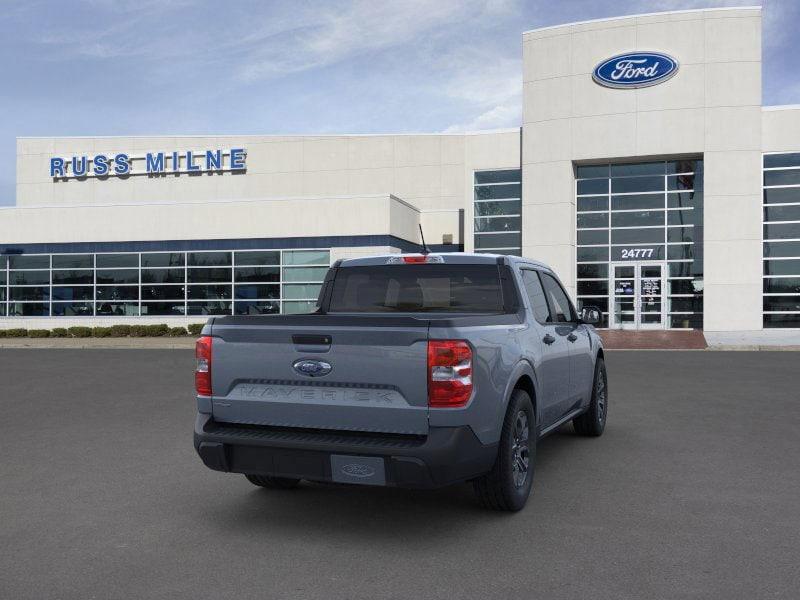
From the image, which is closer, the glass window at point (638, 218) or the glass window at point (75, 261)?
the glass window at point (638, 218)

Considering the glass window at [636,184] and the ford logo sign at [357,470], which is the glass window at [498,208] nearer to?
the glass window at [636,184]

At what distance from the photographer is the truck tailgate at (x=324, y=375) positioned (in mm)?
4656

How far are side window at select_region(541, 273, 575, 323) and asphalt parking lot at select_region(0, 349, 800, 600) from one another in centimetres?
133

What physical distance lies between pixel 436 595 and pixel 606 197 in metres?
29.5

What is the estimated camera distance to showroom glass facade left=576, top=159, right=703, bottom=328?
100 feet

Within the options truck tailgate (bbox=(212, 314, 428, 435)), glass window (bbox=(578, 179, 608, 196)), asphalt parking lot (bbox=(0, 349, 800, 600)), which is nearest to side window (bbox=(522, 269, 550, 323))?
asphalt parking lot (bbox=(0, 349, 800, 600))

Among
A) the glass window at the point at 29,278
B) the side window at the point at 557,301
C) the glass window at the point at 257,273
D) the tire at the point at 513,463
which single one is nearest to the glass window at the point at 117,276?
the glass window at the point at 29,278

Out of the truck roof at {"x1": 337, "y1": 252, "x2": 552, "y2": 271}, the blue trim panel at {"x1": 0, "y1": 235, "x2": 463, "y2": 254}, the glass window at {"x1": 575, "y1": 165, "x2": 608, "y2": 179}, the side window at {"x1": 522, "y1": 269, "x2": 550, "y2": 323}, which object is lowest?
the side window at {"x1": 522, "y1": 269, "x2": 550, "y2": 323}

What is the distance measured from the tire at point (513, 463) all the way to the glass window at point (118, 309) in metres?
31.5

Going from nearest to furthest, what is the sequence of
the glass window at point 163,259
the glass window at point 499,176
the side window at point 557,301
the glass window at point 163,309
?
the side window at point 557,301
the glass window at point 499,176
the glass window at point 163,259
the glass window at point 163,309

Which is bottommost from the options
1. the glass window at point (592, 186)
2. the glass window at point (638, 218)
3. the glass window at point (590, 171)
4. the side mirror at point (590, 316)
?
the side mirror at point (590, 316)

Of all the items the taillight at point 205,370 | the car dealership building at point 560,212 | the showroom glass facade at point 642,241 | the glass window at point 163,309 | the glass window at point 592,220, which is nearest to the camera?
the taillight at point 205,370

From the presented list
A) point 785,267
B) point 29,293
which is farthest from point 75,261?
point 785,267

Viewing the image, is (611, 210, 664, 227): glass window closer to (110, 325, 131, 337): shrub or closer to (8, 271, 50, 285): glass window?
(110, 325, 131, 337): shrub
